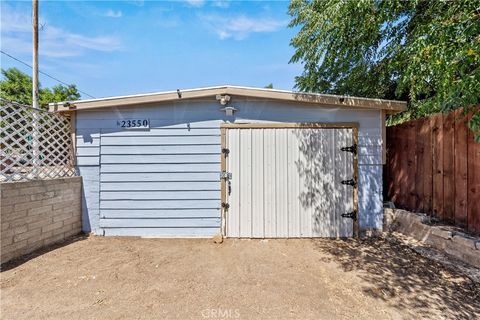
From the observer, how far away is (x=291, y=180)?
3602 mm

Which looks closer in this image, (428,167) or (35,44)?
(428,167)

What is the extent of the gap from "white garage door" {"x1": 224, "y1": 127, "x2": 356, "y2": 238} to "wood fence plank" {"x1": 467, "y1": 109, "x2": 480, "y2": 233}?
133cm

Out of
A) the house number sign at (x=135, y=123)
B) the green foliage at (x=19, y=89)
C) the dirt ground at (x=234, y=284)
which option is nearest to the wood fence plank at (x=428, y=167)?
the dirt ground at (x=234, y=284)

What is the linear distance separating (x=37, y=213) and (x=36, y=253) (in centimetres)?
52

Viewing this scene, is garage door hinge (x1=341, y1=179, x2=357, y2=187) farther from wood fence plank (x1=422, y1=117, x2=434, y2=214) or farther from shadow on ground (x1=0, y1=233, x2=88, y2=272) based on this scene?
shadow on ground (x1=0, y1=233, x2=88, y2=272)

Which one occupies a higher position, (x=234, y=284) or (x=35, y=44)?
(x=35, y=44)

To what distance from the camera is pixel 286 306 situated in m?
1.99

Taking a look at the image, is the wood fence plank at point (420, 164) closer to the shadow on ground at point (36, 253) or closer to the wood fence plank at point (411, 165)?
the wood fence plank at point (411, 165)

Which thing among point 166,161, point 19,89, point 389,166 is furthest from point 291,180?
point 19,89

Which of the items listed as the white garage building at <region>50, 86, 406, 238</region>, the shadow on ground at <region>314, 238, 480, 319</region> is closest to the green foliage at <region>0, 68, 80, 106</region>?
the white garage building at <region>50, 86, 406, 238</region>

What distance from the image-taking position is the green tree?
2367 millimetres

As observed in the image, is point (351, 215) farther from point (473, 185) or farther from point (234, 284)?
point (234, 284)

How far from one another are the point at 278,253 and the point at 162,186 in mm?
2081

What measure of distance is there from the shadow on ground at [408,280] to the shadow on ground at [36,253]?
374 cm
